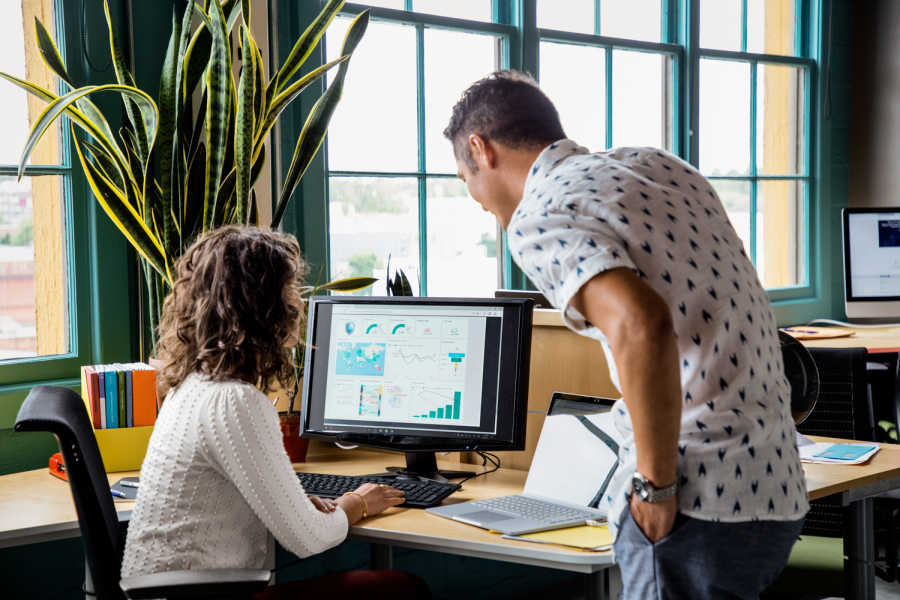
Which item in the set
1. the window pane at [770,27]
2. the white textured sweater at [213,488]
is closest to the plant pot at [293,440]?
the white textured sweater at [213,488]

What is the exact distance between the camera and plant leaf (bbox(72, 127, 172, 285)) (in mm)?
2127

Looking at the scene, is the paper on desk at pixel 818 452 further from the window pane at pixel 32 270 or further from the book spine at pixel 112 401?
the window pane at pixel 32 270

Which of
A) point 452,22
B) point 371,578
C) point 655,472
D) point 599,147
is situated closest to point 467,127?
point 655,472

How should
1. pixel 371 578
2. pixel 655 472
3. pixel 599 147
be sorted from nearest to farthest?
pixel 655 472 < pixel 371 578 < pixel 599 147

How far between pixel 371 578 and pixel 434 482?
0.86ft

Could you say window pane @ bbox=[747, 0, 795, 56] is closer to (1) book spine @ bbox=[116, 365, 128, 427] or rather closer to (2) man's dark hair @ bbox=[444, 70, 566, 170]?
(2) man's dark hair @ bbox=[444, 70, 566, 170]

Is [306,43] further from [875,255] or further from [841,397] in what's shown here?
[875,255]

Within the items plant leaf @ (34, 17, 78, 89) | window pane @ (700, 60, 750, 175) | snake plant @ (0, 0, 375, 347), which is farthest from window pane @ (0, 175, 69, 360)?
window pane @ (700, 60, 750, 175)

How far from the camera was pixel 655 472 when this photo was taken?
109cm

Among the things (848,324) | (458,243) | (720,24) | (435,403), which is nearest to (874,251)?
(848,324)

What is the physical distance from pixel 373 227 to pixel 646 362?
2214 mm

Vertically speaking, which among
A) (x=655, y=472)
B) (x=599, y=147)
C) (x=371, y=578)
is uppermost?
(x=599, y=147)

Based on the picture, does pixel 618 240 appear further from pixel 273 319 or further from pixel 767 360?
pixel 273 319

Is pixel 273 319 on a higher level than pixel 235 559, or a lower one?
higher
